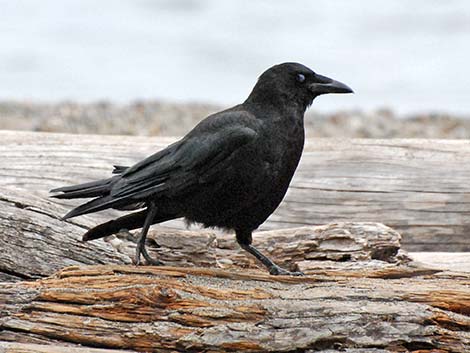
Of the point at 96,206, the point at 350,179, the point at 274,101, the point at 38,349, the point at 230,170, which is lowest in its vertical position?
the point at 38,349

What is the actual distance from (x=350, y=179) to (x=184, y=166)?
83.0 inches

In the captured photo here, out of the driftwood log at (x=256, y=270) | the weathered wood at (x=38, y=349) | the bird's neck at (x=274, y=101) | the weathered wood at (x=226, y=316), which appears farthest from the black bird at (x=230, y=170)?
the weathered wood at (x=38, y=349)

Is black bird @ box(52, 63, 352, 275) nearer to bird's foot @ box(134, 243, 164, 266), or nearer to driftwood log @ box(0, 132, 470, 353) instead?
bird's foot @ box(134, 243, 164, 266)

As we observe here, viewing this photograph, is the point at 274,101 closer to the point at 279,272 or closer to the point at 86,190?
the point at 279,272

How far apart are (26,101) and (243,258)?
7.97 metres

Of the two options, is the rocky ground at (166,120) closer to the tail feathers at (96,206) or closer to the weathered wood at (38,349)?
the tail feathers at (96,206)

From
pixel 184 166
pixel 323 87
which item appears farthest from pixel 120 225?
pixel 323 87

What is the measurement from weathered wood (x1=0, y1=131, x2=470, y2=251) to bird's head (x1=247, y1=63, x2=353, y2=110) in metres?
1.59

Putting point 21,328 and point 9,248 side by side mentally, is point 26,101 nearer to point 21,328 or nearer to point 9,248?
point 9,248

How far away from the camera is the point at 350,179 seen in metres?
6.63

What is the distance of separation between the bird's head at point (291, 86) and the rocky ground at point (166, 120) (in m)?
5.51

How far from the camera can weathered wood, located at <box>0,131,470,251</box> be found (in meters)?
6.48

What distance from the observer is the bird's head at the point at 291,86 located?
495 cm

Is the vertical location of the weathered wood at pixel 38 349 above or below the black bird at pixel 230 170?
below
